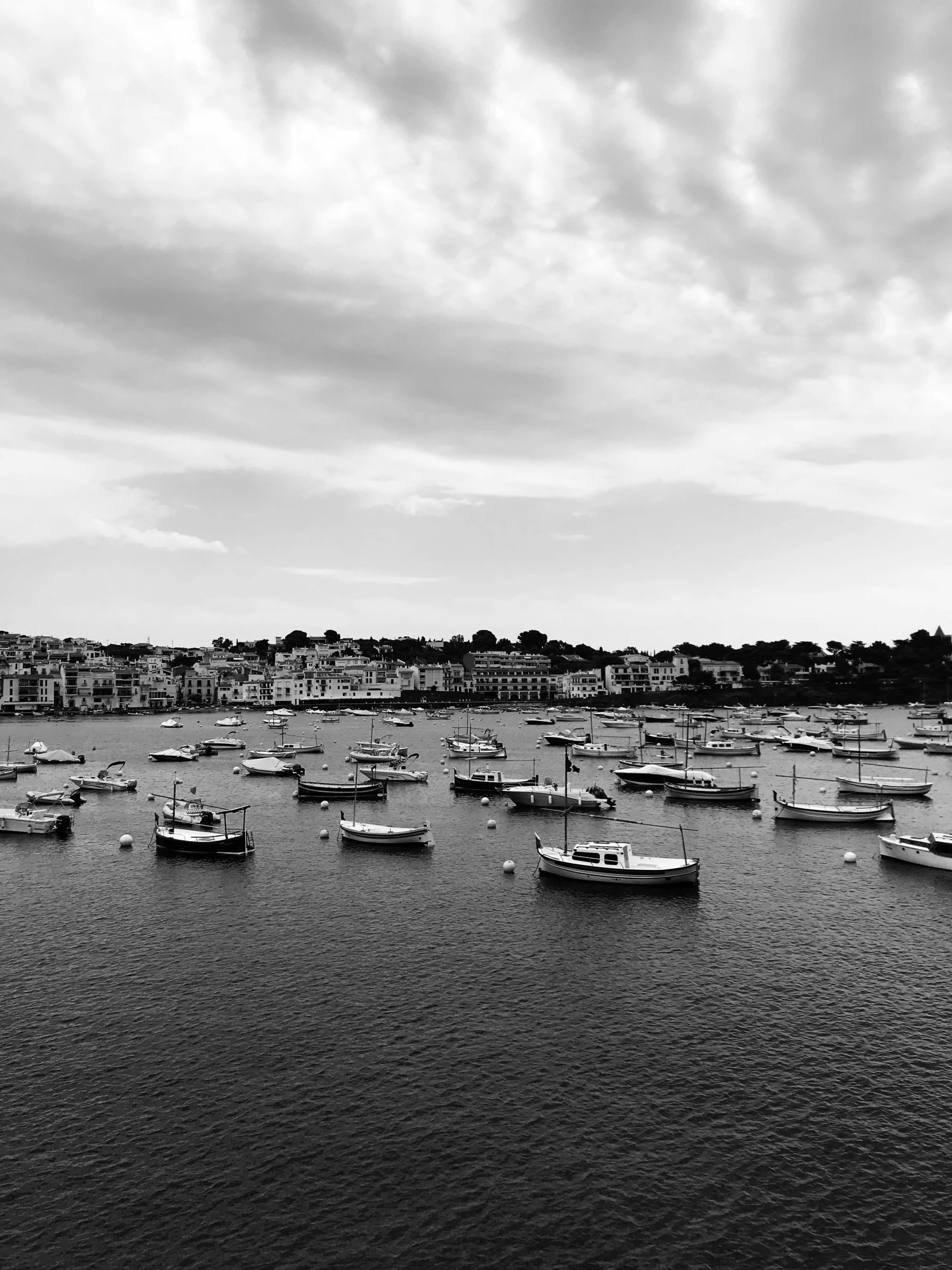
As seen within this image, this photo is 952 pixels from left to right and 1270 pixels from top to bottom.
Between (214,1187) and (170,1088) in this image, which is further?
(170,1088)

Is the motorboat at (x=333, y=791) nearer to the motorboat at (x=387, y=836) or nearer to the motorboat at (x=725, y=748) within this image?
the motorboat at (x=387, y=836)

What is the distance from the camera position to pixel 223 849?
186 feet

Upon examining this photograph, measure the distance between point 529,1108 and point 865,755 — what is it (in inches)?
4447

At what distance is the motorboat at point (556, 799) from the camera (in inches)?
2906

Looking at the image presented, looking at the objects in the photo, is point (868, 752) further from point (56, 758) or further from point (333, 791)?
point (56, 758)

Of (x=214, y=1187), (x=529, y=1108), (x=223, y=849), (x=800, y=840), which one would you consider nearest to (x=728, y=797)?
(x=800, y=840)

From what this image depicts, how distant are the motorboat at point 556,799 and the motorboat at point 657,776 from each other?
13956 millimetres

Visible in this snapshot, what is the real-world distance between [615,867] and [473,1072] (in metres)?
23.5

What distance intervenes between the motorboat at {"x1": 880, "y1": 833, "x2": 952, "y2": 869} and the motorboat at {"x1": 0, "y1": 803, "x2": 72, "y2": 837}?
58756 mm

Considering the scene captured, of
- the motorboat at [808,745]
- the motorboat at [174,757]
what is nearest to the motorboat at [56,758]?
the motorboat at [174,757]

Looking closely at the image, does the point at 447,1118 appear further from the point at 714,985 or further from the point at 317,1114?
the point at 714,985

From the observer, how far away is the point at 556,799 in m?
74.4

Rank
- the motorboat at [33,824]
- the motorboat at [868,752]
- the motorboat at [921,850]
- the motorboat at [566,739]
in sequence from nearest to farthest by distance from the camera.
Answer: the motorboat at [921,850]
the motorboat at [33,824]
the motorboat at [868,752]
the motorboat at [566,739]

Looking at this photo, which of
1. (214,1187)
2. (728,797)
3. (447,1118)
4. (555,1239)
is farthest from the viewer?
(728,797)
